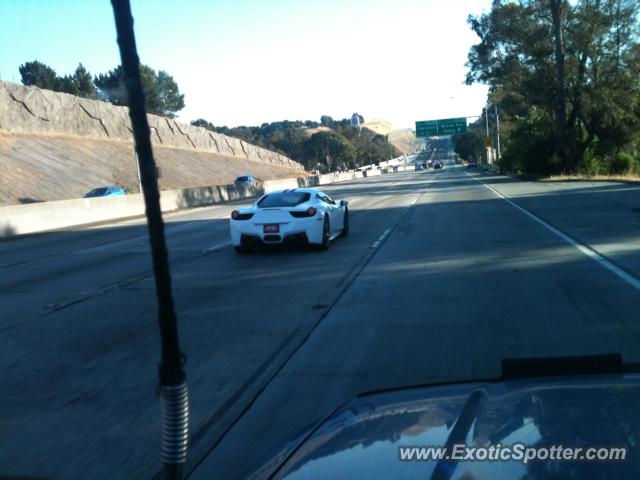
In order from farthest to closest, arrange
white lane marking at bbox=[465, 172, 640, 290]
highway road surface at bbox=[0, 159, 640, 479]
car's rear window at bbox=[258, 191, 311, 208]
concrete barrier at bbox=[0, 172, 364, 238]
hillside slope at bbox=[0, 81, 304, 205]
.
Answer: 1. hillside slope at bbox=[0, 81, 304, 205]
2. concrete barrier at bbox=[0, 172, 364, 238]
3. car's rear window at bbox=[258, 191, 311, 208]
4. white lane marking at bbox=[465, 172, 640, 290]
5. highway road surface at bbox=[0, 159, 640, 479]

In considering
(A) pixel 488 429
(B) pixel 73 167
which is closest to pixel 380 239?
(A) pixel 488 429

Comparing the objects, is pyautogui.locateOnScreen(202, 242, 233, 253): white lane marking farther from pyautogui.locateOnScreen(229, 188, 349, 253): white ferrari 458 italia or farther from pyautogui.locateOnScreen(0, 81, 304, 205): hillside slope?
pyautogui.locateOnScreen(0, 81, 304, 205): hillside slope

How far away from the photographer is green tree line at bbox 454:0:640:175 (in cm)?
4456

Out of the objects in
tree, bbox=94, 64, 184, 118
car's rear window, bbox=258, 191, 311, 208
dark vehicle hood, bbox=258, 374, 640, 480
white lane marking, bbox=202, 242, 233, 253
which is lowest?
white lane marking, bbox=202, 242, 233, 253

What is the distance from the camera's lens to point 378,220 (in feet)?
73.6

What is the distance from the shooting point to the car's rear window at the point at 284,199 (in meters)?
14.9

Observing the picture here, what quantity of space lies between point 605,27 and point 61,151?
41.5m

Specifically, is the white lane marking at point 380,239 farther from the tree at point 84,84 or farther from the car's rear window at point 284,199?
the tree at point 84,84

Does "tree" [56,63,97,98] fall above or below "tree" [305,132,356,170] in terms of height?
above

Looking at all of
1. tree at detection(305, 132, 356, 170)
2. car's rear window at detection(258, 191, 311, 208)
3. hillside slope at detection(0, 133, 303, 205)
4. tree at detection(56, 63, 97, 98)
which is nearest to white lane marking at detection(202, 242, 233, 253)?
car's rear window at detection(258, 191, 311, 208)

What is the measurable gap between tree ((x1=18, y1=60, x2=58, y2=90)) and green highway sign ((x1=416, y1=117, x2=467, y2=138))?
173 ft

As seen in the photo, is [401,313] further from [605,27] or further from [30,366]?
[605,27]

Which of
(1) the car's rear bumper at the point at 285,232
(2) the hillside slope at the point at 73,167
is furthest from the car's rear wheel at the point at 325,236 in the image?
(2) the hillside slope at the point at 73,167

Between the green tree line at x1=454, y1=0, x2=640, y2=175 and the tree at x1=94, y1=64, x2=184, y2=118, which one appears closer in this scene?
the green tree line at x1=454, y1=0, x2=640, y2=175
